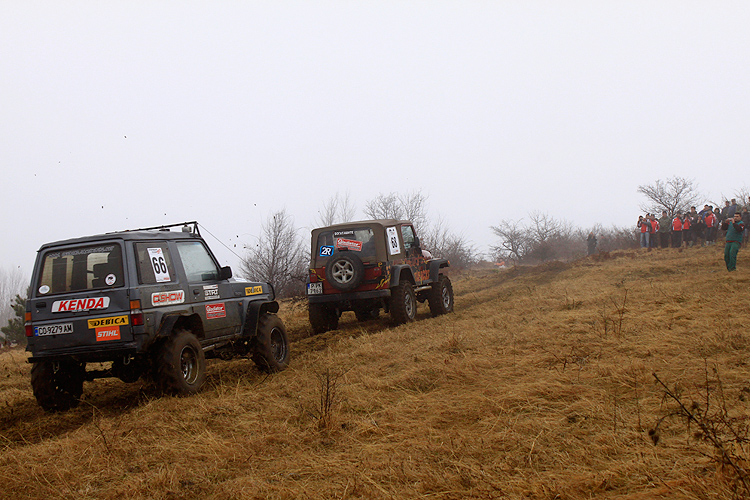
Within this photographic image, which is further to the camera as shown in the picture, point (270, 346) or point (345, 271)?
point (345, 271)

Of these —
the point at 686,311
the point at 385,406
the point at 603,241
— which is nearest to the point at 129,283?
the point at 385,406

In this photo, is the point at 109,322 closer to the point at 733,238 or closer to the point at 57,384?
the point at 57,384

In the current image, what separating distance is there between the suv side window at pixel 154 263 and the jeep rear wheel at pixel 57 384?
4.09ft

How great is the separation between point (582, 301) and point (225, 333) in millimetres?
6867

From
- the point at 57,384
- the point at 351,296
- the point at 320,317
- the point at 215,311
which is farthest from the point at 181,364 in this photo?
the point at 320,317

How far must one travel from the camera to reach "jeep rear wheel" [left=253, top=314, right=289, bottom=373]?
752 cm

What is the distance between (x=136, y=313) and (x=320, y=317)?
19.0 feet

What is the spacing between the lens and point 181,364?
6.24m

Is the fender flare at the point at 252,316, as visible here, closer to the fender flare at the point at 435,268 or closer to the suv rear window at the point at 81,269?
the suv rear window at the point at 81,269

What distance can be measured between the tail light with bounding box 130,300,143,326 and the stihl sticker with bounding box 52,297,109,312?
10.6 inches

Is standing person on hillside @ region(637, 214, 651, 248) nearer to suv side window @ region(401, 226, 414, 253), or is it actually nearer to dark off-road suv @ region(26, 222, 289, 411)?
suv side window @ region(401, 226, 414, 253)

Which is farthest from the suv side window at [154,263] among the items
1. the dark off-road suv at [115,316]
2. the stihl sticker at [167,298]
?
the stihl sticker at [167,298]

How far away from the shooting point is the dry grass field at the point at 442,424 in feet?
10.9

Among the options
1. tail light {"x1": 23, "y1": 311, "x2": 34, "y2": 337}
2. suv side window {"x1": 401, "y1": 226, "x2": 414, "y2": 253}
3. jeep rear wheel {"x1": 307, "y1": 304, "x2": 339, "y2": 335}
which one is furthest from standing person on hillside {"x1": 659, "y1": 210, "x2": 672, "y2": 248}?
tail light {"x1": 23, "y1": 311, "x2": 34, "y2": 337}
